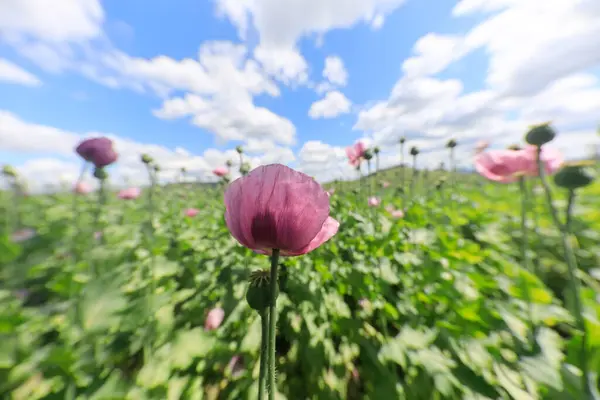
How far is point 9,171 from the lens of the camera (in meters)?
3.02

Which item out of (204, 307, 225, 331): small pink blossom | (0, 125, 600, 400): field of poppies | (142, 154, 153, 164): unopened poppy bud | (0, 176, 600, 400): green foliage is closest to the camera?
(0, 125, 600, 400): field of poppies

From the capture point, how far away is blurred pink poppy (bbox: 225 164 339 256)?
813 millimetres

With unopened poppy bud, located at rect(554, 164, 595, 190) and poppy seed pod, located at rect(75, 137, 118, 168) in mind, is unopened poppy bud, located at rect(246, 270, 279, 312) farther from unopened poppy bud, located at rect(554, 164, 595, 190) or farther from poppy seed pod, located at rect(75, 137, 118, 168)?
poppy seed pod, located at rect(75, 137, 118, 168)

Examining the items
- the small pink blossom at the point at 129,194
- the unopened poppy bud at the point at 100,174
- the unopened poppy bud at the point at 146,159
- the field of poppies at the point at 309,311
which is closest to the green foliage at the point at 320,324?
the field of poppies at the point at 309,311

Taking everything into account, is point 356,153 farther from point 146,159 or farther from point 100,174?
point 100,174

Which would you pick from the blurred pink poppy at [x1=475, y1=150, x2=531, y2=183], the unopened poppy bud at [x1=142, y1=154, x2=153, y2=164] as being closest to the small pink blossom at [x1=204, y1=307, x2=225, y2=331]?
the unopened poppy bud at [x1=142, y1=154, x2=153, y2=164]

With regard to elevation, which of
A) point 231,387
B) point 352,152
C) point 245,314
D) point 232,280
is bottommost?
point 231,387

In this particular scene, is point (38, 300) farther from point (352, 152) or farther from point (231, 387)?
point (352, 152)

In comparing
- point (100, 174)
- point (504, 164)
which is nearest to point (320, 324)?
point (504, 164)

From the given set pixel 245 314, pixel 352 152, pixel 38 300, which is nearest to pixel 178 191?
pixel 38 300

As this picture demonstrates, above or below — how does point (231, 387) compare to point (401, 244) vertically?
below

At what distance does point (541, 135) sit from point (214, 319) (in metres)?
2.60

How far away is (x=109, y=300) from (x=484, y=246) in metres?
3.64

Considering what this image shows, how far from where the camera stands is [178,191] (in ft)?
23.7
